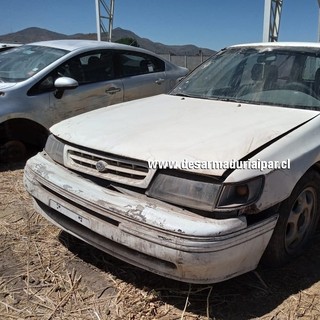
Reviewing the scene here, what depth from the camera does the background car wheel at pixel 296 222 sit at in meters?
2.52

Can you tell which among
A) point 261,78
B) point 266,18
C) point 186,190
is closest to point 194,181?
point 186,190

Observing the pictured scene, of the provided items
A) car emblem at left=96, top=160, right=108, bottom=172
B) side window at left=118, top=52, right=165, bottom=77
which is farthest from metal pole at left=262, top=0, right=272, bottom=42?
car emblem at left=96, top=160, right=108, bottom=172

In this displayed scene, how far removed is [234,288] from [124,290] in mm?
693

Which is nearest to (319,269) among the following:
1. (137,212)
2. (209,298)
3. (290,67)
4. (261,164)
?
(209,298)

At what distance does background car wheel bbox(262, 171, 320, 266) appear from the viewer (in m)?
2.52

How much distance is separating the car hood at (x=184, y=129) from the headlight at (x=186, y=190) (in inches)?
2.9

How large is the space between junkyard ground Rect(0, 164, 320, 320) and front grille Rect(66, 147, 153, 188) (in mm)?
699

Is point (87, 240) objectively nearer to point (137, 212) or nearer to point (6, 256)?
point (137, 212)

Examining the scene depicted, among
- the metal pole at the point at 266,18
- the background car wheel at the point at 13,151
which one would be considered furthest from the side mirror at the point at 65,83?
the metal pole at the point at 266,18

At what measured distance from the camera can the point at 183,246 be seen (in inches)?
82.3

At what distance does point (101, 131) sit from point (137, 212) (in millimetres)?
806

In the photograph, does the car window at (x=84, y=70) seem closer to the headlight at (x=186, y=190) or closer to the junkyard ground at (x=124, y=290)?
the junkyard ground at (x=124, y=290)

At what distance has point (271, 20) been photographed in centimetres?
1041

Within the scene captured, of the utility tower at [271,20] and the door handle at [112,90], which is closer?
the door handle at [112,90]
